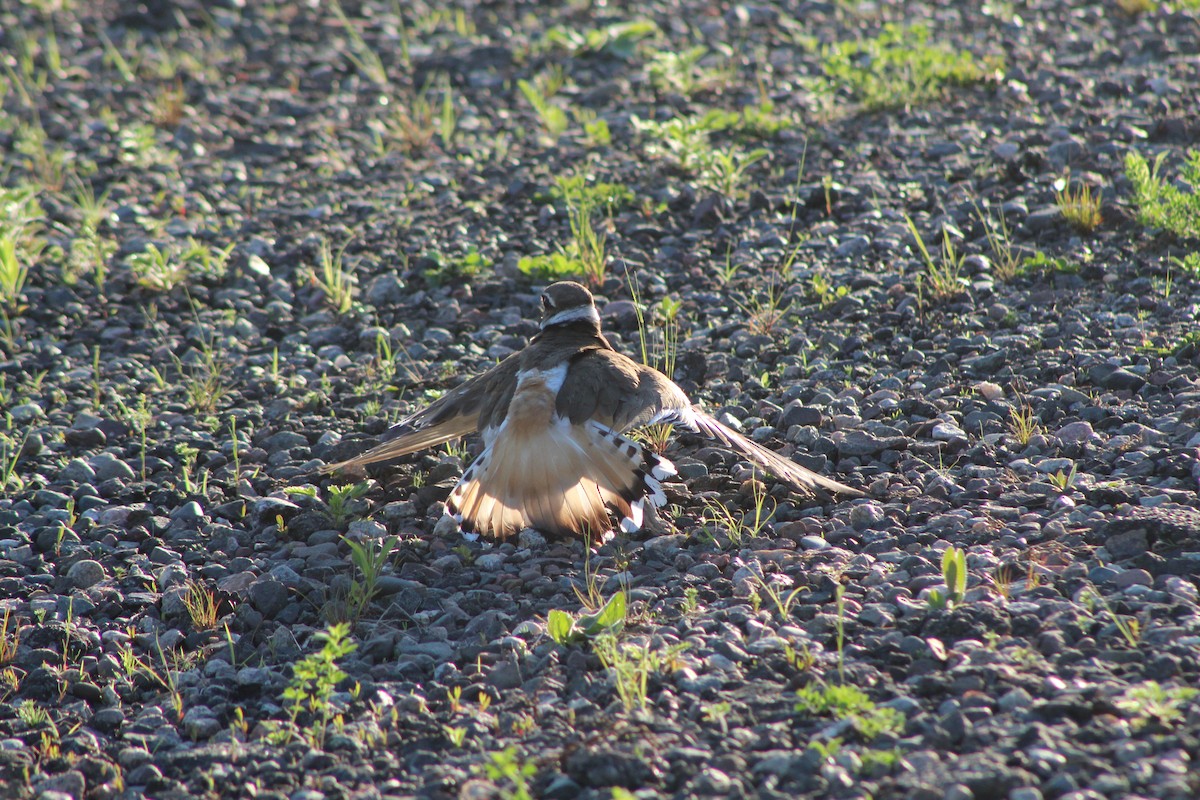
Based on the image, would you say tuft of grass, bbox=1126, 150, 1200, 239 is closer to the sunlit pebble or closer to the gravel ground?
the gravel ground

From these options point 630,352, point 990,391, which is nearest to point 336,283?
point 630,352

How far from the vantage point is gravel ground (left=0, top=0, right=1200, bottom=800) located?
3.82m

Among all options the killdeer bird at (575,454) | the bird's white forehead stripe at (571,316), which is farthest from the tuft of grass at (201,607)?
the bird's white forehead stripe at (571,316)

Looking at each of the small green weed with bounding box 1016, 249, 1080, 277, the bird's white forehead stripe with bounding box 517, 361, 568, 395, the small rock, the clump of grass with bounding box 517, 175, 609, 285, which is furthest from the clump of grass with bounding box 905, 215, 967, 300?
the small rock

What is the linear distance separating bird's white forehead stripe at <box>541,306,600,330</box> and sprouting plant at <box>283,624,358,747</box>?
2403mm

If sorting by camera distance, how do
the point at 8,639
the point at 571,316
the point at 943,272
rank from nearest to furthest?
the point at 8,639, the point at 571,316, the point at 943,272

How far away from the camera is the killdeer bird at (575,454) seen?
5164mm

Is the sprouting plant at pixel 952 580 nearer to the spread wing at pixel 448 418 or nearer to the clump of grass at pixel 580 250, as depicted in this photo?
the spread wing at pixel 448 418

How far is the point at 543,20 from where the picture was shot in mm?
11703

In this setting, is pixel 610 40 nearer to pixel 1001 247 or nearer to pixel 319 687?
pixel 1001 247

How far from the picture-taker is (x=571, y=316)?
611 cm

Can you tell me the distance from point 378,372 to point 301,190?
280 cm

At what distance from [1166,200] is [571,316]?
3694mm

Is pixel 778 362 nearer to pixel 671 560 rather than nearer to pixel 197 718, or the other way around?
pixel 671 560
